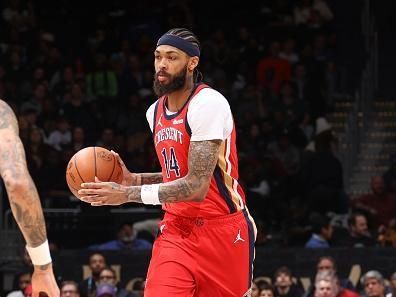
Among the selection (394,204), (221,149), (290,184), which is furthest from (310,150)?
(221,149)

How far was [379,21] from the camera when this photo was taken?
1934cm

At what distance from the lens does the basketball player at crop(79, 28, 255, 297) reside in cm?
696

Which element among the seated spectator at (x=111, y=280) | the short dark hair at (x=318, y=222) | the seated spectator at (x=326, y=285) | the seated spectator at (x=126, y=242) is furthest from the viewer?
the short dark hair at (x=318, y=222)

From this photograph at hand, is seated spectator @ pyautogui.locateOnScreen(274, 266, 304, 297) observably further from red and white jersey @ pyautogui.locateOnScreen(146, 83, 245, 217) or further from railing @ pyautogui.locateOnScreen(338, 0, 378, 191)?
red and white jersey @ pyautogui.locateOnScreen(146, 83, 245, 217)

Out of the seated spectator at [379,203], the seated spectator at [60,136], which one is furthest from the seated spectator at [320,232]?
the seated spectator at [60,136]

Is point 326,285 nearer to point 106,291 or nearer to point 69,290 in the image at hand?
point 106,291

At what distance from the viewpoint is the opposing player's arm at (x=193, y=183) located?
6941 mm

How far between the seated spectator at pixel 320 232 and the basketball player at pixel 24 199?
9101mm

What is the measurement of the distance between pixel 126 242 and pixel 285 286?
2297 mm

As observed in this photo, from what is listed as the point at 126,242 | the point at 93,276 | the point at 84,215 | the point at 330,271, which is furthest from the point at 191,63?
the point at 84,215

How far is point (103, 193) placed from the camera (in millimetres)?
6875

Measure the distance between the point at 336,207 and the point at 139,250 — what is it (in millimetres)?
3044

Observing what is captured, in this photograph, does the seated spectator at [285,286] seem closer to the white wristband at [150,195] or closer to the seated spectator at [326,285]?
the seated spectator at [326,285]

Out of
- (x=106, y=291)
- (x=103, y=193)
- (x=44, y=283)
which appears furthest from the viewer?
(x=106, y=291)
